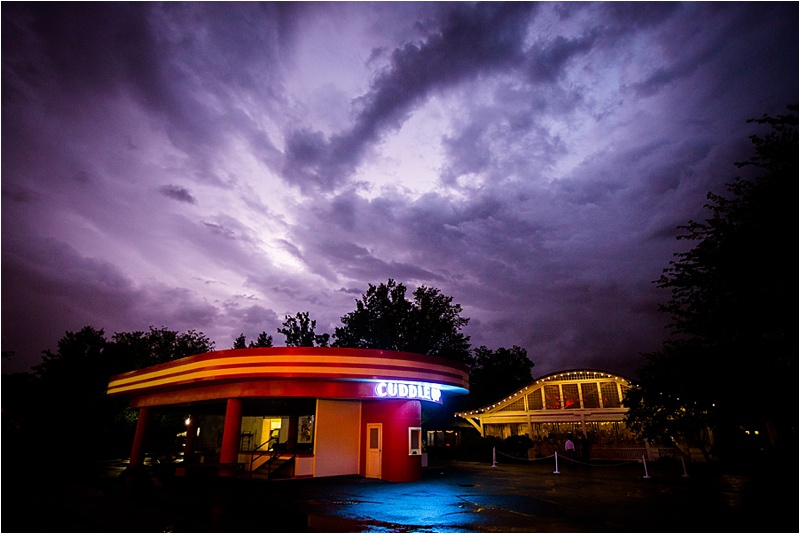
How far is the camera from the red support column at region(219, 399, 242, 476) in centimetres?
1847

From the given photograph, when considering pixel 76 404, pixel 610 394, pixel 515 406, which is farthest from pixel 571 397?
pixel 76 404

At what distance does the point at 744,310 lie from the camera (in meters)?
12.8

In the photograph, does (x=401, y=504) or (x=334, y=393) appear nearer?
(x=401, y=504)

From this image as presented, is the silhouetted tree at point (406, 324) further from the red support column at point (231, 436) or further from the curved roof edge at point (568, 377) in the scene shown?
the red support column at point (231, 436)

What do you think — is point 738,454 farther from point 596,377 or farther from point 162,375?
point 162,375

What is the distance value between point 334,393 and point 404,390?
3025 millimetres

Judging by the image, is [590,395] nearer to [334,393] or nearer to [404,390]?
[404,390]

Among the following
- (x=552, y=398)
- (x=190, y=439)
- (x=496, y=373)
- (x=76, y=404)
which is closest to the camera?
(x=190, y=439)

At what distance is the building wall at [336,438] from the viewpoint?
65.1 feet

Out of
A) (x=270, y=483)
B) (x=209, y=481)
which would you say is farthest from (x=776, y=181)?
(x=209, y=481)

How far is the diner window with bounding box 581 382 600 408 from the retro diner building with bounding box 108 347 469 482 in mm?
15176

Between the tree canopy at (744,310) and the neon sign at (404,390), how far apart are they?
29.1 ft

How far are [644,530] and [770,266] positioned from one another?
341 inches

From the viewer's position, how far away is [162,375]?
73.7 ft
